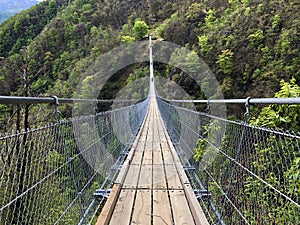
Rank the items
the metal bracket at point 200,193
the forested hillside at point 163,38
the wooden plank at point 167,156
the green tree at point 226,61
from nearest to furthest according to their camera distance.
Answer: the metal bracket at point 200,193 < the wooden plank at point 167,156 < the forested hillside at point 163,38 < the green tree at point 226,61

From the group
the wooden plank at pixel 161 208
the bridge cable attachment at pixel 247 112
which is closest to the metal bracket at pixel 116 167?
the wooden plank at pixel 161 208

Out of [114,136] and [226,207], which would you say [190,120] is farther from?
[226,207]

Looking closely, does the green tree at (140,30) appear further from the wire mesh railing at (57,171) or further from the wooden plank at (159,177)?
the wire mesh railing at (57,171)

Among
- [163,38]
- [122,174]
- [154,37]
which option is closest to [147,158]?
[122,174]

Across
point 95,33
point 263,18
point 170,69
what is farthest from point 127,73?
point 263,18

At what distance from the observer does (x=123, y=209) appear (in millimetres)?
1662

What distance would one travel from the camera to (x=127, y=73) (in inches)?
1225

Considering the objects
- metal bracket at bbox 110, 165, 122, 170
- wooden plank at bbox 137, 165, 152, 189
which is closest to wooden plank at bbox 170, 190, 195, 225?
wooden plank at bbox 137, 165, 152, 189

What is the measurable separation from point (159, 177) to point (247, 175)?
3.79ft

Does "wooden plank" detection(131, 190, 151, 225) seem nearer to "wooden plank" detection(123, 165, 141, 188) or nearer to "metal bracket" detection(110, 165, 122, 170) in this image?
"wooden plank" detection(123, 165, 141, 188)

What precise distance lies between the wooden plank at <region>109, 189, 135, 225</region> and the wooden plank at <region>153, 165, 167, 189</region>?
200mm

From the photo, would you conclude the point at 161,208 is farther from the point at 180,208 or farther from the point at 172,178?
the point at 172,178

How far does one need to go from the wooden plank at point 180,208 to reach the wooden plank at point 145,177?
0.24 m

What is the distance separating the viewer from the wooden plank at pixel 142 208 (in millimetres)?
1522
